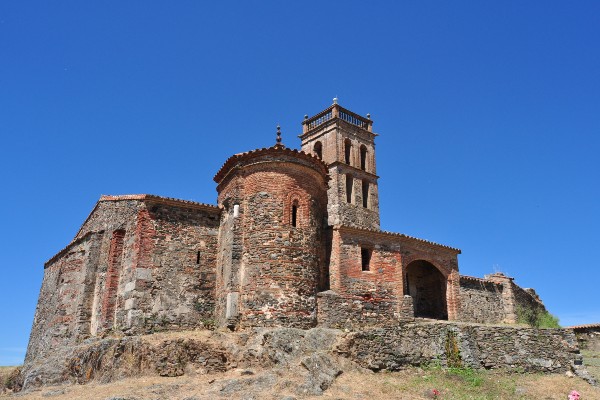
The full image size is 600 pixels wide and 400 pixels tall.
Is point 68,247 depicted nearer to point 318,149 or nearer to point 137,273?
point 137,273

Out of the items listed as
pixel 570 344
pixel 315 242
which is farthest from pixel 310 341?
pixel 570 344

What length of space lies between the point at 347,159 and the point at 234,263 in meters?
20.4

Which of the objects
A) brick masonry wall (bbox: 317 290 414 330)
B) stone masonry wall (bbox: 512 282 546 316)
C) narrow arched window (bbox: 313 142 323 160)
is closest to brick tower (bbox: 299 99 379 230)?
narrow arched window (bbox: 313 142 323 160)

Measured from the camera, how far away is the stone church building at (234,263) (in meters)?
18.8

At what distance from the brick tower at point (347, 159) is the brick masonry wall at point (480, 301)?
30.0ft

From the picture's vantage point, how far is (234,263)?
19.0 meters

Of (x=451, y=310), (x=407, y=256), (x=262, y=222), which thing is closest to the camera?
(x=262, y=222)

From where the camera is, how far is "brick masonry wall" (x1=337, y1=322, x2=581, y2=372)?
17.1m

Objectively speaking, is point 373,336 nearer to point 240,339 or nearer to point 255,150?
point 240,339

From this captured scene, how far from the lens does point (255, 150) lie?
66.2 ft

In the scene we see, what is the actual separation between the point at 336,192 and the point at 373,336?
1878 centimetres

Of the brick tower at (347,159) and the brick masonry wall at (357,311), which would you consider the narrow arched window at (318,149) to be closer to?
the brick tower at (347,159)

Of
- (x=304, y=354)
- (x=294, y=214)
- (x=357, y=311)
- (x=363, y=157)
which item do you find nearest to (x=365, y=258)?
(x=357, y=311)

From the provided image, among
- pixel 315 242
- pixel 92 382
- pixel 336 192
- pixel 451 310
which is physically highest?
pixel 336 192
